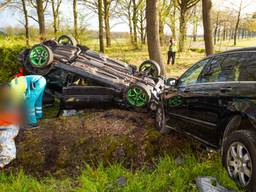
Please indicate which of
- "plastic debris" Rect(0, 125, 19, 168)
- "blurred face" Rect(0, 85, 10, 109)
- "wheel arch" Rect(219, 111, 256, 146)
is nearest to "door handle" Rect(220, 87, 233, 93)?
"wheel arch" Rect(219, 111, 256, 146)

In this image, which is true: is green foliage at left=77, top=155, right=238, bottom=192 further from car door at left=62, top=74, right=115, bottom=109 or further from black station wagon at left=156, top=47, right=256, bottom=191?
car door at left=62, top=74, right=115, bottom=109

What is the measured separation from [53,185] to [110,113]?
98.5 inches

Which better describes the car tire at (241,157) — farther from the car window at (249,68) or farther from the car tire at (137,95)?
the car tire at (137,95)

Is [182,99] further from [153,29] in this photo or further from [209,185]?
[153,29]

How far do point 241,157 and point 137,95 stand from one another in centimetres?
351

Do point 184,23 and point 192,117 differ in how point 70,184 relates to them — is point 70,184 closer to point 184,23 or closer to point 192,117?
point 192,117

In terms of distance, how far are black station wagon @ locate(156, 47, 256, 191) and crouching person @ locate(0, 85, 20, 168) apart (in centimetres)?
284

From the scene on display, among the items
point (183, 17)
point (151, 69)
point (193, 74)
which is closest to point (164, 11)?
point (183, 17)

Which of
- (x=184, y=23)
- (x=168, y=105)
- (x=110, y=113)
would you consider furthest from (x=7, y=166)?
(x=184, y=23)

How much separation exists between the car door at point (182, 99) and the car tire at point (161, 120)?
0.57 ft

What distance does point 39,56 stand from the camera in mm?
7934

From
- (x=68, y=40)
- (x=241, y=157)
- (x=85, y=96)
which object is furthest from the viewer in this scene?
(x=68, y=40)

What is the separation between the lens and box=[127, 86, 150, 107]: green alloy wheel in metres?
7.41

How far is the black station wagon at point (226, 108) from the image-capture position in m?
4.11
